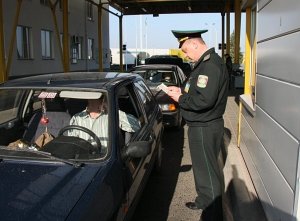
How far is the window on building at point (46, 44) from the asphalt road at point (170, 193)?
17.0 meters

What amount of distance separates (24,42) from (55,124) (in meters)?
17.6

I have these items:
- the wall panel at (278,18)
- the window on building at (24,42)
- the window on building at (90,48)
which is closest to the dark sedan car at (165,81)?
the wall panel at (278,18)

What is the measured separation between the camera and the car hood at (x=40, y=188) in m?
2.40

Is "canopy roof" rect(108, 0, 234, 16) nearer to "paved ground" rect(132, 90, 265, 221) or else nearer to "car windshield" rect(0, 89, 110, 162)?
"paved ground" rect(132, 90, 265, 221)

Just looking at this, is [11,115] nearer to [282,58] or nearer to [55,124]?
[55,124]

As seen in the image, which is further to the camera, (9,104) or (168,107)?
(168,107)

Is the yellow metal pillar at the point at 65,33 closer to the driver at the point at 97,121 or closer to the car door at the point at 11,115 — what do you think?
the car door at the point at 11,115

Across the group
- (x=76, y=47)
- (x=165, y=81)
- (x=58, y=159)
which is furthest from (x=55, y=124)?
(x=76, y=47)

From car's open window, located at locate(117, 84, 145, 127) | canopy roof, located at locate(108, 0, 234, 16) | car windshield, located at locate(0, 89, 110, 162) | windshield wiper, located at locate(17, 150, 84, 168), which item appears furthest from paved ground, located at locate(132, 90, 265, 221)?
canopy roof, located at locate(108, 0, 234, 16)

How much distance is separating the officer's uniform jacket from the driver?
0.64 m

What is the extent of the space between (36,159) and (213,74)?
161cm

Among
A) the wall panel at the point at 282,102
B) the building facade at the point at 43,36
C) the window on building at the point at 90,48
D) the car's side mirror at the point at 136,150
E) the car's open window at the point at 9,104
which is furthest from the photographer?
the window on building at the point at 90,48

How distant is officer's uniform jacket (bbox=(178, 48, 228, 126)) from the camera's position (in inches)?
142

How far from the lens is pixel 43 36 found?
22.9 m
